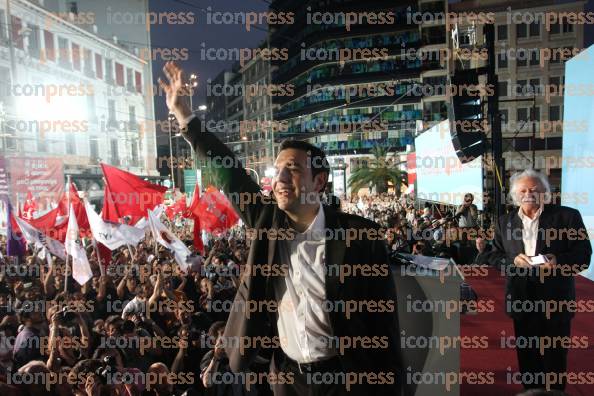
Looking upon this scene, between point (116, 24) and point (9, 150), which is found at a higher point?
point (116, 24)

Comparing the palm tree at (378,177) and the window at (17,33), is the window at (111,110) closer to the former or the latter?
the window at (17,33)

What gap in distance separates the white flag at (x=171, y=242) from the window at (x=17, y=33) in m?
19.9

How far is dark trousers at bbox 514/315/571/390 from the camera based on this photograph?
3223mm

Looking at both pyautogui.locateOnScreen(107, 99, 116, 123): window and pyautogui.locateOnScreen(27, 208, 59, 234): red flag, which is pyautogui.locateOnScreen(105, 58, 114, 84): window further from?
pyautogui.locateOnScreen(27, 208, 59, 234): red flag

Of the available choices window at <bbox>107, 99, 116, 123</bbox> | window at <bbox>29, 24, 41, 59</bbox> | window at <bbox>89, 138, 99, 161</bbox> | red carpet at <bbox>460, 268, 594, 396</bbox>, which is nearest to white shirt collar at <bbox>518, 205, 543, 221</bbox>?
red carpet at <bbox>460, 268, 594, 396</bbox>

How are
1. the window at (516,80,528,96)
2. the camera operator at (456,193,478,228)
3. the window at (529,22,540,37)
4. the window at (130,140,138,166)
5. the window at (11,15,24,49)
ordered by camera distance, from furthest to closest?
1. the window at (529,22,540,37)
2. the window at (516,80,528,96)
3. the window at (130,140,138,166)
4. the window at (11,15,24,49)
5. the camera operator at (456,193,478,228)

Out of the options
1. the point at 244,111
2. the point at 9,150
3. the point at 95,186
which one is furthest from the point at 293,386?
the point at 244,111

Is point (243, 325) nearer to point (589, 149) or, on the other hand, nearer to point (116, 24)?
point (589, 149)

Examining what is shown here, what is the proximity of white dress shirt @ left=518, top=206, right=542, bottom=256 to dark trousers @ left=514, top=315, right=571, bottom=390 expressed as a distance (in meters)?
0.52

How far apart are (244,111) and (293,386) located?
77.3m

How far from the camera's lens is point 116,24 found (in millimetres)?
28469

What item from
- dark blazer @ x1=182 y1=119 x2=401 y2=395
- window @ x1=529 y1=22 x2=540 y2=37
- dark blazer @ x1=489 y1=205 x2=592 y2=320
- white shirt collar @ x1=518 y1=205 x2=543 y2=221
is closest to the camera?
dark blazer @ x1=182 y1=119 x2=401 y2=395

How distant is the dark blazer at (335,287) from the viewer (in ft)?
6.60

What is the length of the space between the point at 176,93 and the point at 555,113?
42511mm
